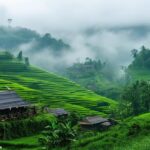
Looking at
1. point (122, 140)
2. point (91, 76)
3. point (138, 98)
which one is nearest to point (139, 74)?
point (91, 76)

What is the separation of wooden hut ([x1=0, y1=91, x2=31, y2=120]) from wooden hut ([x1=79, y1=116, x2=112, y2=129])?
17.8 m

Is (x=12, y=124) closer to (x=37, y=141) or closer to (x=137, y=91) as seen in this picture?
(x=37, y=141)

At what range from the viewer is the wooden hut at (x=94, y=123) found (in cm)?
6638

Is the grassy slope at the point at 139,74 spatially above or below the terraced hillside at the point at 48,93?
above

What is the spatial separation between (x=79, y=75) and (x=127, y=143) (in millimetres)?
157446

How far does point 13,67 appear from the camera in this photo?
12762cm

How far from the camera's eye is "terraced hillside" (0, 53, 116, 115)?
3201 inches

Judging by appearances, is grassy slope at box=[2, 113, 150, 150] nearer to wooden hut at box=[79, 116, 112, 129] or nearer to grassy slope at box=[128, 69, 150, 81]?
wooden hut at box=[79, 116, 112, 129]

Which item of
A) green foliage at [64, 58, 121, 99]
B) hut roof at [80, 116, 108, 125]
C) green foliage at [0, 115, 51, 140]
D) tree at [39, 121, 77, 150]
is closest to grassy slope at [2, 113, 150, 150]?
tree at [39, 121, 77, 150]

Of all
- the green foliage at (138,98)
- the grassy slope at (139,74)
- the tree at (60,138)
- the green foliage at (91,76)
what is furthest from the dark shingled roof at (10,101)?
the green foliage at (91,76)

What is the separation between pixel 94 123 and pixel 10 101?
853 inches

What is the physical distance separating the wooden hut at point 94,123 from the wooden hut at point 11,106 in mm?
17833

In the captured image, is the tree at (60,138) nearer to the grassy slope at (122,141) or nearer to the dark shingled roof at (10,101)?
the grassy slope at (122,141)

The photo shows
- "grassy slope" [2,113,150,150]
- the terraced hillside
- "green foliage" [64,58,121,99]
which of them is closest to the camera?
"grassy slope" [2,113,150,150]
